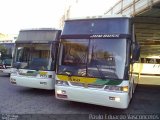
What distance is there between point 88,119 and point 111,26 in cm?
264

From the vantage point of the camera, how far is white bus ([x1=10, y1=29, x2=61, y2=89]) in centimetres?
1062

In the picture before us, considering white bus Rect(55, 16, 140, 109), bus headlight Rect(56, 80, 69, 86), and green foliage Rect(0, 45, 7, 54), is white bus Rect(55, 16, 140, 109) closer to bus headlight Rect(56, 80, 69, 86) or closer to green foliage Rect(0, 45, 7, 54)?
bus headlight Rect(56, 80, 69, 86)

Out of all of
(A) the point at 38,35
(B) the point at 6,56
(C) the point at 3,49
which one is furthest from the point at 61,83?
(C) the point at 3,49

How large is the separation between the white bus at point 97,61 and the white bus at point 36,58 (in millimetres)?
1959

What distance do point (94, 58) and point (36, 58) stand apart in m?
3.50

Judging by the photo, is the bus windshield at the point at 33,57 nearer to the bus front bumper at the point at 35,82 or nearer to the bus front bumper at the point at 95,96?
the bus front bumper at the point at 35,82

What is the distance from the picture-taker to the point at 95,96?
7.93m

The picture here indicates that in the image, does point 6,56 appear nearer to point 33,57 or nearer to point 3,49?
point 3,49

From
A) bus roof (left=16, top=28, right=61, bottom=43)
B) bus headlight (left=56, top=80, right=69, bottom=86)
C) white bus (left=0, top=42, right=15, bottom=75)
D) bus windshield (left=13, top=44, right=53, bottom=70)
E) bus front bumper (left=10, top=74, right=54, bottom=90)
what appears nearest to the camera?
bus headlight (left=56, top=80, right=69, bottom=86)

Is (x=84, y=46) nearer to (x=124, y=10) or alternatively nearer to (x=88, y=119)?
(x=88, y=119)

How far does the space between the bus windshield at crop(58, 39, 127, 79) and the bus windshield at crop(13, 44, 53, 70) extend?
84.3 inches

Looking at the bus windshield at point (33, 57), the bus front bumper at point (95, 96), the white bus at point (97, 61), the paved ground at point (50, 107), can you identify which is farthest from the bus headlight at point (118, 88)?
the bus windshield at point (33, 57)

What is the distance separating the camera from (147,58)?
30.1 metres

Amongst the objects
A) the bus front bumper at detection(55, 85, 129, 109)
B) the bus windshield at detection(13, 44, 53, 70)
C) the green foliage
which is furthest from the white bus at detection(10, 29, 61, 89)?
the green foliage
